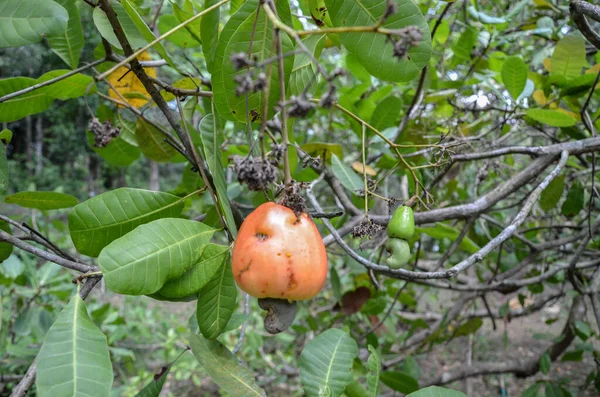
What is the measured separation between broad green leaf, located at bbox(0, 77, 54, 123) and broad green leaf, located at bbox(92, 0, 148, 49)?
20cm

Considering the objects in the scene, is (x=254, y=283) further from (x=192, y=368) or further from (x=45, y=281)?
(x=192, y=368)

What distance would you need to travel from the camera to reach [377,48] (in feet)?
2.77

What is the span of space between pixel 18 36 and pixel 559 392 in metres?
2.61

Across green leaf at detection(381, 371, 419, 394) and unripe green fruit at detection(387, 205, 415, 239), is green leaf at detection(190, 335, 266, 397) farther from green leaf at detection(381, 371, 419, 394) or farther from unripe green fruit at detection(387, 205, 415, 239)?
green leaf at detection(381, 371, 419, 394)

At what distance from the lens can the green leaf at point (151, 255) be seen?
0.67 m

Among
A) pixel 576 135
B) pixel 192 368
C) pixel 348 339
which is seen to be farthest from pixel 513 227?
pixel 192 368

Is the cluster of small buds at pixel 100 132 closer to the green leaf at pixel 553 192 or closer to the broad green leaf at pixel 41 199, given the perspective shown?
the broad green leaf at pixel 41 199

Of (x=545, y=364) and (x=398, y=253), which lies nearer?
(x=398, y=253)

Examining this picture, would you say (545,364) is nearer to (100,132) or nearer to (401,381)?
(401,381)

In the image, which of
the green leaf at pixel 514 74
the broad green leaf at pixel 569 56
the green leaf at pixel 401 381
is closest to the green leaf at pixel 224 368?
the green leaf at pixel 401 381

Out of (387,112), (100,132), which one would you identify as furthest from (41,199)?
(387,112)

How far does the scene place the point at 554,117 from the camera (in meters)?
1.33

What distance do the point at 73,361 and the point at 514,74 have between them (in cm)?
144

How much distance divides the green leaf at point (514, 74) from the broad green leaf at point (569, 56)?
0.15 metres
